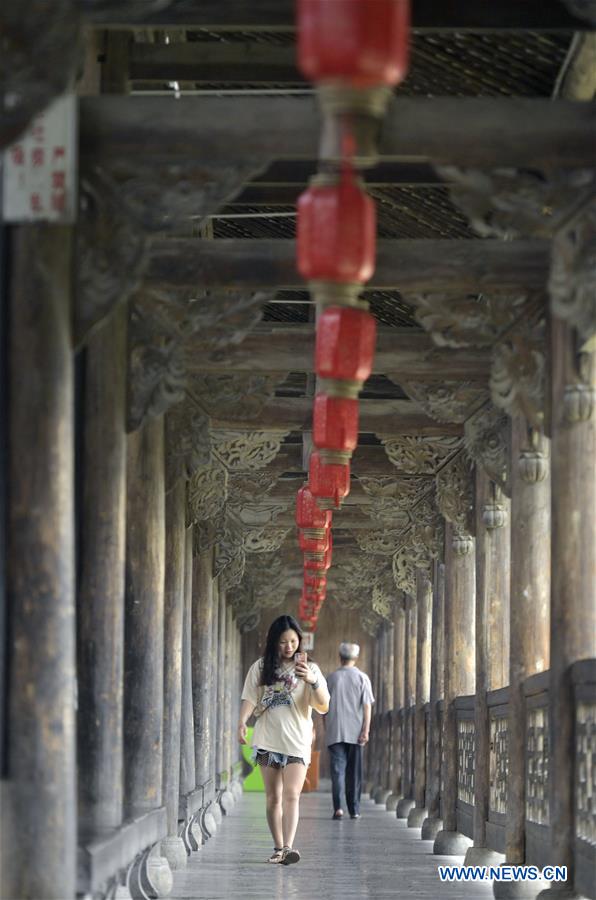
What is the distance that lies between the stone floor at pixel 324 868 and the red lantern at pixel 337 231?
5331mm

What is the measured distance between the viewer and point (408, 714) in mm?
22641

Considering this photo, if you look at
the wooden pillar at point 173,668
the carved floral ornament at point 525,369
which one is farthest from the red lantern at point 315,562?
the carved floral ornament at point 525,369

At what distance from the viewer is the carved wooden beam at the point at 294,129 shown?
7.35m

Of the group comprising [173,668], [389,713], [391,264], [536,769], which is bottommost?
[389,713]

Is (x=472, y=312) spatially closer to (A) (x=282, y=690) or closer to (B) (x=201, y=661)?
(A) (x=282, y=690)

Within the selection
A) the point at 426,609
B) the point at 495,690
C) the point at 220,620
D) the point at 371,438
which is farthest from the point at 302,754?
the point at 220,620

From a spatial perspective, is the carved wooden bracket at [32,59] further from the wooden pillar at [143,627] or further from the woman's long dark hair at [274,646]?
the woman's long dark hair at [274,646]

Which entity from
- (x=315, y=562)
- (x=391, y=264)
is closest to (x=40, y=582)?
(x=391, y=264)

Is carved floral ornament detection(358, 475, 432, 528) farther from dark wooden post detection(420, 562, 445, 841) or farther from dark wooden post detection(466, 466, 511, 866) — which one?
dark wooden post detection(466, 466, 511, 866)

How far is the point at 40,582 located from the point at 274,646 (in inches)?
218

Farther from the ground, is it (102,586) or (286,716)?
(102,586)

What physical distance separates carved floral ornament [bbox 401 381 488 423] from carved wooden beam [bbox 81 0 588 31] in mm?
3983

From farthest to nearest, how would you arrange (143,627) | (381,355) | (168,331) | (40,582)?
(381,355) → (143,627) → (168,331) → (40,582)

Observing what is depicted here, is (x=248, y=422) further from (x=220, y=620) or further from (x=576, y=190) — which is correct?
(x=220, y=620)
